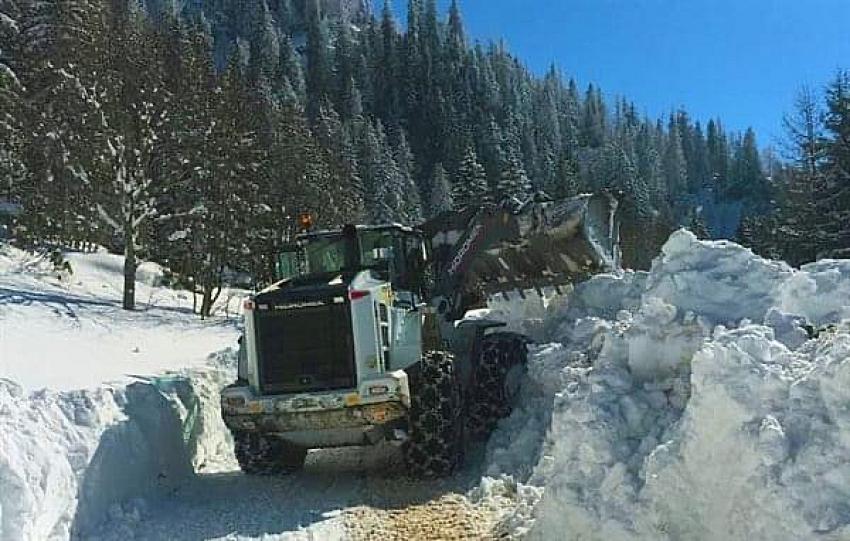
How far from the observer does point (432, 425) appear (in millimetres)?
8922

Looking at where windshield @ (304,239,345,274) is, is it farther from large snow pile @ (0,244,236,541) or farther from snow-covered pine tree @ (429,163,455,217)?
snow-covered pine tree @ (429,163,455,217)

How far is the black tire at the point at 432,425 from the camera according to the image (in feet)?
29.2

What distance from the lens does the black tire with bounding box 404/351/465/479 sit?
890 centimetres

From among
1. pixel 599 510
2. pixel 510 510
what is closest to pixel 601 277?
pixel 510 510

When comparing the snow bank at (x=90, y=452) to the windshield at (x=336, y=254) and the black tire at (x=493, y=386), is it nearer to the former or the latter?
the windshield at (x=336, y=254)

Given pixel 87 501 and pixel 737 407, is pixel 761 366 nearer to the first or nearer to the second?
pixel 737 407

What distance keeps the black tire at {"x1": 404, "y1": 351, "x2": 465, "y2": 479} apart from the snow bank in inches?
99.2

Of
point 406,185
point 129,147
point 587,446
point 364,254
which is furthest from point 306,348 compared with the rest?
point 406,185

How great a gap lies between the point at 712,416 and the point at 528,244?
643 centimetres

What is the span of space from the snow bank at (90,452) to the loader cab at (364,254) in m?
2.11

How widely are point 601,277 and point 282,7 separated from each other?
158791 millimetres

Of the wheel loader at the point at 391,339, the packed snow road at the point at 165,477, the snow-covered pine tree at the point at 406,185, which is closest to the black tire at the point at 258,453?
the wheel loader at the point at 391,339

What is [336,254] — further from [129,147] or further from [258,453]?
[129,147]

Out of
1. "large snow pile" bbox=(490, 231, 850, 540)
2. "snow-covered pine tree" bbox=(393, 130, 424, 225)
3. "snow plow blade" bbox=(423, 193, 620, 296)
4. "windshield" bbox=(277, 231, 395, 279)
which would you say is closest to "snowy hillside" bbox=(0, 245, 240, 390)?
"windshield" bbox=(277, 231, 395, 279)
